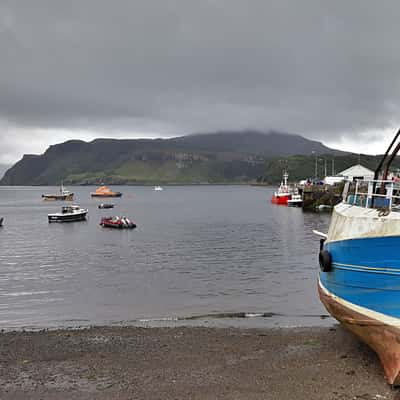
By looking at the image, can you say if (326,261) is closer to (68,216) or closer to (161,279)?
(161,279)

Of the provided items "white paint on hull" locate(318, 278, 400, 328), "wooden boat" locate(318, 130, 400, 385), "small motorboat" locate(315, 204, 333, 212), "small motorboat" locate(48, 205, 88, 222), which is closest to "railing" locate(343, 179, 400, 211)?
"wooden boat" locate(318, 130, 400, 385)

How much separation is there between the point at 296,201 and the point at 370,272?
98952 millimetres

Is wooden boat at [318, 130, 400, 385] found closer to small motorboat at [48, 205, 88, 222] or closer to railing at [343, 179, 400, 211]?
railing at [343, 179, 400, 211]

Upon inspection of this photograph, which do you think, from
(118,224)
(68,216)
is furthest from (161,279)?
(68,216)

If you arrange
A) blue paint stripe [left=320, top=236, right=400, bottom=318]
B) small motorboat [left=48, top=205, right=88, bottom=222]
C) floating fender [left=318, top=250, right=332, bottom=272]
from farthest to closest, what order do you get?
small motorboat [left=48, top=205, right=88, bottom=222]
floating fender [left=318, top=250, right=332, bottom=272]
blue paint stripe [left=320, top=236, right=400, bottom=318]

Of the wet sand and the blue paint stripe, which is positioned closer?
the blue paint stripe

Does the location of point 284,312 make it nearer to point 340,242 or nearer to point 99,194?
point 340,242

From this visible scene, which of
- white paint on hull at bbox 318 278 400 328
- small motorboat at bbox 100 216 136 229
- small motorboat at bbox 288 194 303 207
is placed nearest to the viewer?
white paint on hull at bbox 318 278 400 328

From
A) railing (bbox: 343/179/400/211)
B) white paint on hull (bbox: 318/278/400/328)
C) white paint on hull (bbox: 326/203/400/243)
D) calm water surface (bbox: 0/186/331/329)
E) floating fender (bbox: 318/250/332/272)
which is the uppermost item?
railing (bbox: 343/179/400/211)

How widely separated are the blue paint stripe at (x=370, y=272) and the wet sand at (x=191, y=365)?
190 centimetres

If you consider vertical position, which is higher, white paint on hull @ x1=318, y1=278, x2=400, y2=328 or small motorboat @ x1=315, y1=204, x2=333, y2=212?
white paint on hull @ x1=318, y1=278, x2=400, y2=328

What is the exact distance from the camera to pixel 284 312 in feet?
68.1

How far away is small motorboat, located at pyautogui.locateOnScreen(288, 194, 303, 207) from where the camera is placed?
352ft

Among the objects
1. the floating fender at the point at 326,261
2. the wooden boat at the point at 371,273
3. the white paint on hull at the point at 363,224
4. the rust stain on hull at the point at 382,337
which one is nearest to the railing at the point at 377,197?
the wooden boat at the point at 371,273
